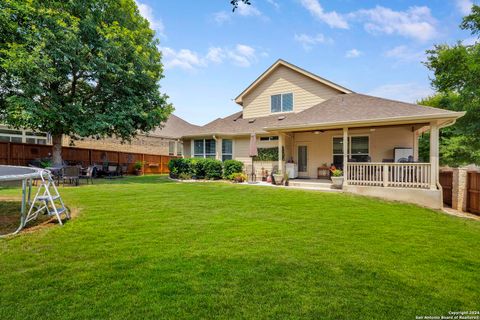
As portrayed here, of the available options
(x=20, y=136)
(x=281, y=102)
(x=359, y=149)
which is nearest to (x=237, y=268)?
(x=359, y=149)

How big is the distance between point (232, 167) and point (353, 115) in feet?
22.4

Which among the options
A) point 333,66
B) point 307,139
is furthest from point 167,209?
point 333,66

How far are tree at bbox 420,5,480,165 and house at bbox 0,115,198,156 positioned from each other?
64.7 feet

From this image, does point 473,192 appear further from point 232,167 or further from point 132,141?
point 132,141

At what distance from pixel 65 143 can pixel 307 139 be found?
17.9 m

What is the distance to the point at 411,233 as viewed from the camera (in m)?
5.38

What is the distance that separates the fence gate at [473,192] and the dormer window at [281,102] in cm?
929

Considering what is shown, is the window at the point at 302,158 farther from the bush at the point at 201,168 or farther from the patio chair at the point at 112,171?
the patio chair at the point at 112,171

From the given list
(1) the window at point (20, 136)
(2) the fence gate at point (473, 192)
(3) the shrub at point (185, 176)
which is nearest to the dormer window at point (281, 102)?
(3) the shrub at point (185, 176)

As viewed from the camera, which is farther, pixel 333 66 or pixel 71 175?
pixel 333 66

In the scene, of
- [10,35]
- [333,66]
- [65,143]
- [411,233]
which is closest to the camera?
[411,233]

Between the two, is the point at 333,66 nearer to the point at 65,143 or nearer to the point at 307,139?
the point at 307,139

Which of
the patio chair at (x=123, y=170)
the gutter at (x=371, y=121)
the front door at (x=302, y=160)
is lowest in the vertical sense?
the patio chair at (x=123, y=170)

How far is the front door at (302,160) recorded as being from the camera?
47.6ft
